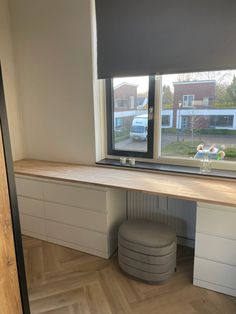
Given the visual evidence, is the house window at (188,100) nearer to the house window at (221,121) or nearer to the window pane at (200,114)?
the window pane at (200,114)

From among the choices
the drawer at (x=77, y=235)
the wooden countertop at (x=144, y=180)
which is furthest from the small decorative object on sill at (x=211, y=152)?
the drawer at (x=77, y=235)

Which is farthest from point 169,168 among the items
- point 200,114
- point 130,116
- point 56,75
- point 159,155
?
point 56,75

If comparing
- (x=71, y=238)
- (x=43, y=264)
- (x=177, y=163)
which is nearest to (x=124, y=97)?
(x=177, y=163)

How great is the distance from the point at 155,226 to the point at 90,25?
201cm

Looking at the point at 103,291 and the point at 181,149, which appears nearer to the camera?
the point at 103,291

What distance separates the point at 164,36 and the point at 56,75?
3.97 ft

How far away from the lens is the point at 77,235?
2359mm

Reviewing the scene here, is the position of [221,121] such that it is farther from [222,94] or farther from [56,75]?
[56,75]

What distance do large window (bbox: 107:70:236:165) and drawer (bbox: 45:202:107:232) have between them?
780 millimetres

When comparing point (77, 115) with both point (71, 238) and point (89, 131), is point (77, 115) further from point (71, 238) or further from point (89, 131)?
point (71, 238)

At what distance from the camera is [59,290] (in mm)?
1923

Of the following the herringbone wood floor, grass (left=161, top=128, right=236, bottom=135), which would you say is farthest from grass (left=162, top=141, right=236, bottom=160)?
the herringbone wood floor

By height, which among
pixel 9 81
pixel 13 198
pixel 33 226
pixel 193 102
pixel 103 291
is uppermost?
pixel 9 81

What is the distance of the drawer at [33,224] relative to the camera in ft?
8.37
